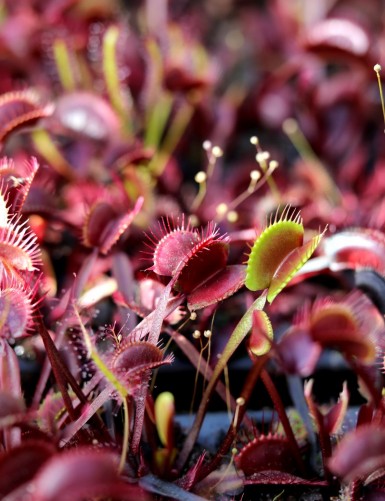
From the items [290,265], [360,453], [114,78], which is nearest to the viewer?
[360,453]

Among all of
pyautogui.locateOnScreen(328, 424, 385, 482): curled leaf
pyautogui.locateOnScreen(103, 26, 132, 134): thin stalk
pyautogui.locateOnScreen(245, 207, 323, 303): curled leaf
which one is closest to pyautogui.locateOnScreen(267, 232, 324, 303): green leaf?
pyautogui.locateOnScreen(245, 207, 323, 303): curled leaf

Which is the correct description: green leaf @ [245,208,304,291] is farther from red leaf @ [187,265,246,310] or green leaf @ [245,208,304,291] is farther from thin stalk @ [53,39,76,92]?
thin stalk @ [53,39,76,92]

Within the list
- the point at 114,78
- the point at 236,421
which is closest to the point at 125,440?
the point at 236,421

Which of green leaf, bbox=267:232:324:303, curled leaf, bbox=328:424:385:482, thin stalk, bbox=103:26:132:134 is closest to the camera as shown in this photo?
curled leaf, bbox=328:424:385:482

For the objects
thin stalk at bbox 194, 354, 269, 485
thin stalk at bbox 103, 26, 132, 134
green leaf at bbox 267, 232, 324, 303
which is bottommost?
thin stalk at bbox 194, 354, 269, 485

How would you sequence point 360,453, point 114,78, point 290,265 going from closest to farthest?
point 360,453 < point 290,265 < point 114,78

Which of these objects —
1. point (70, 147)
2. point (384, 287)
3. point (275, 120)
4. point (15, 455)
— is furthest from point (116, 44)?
point (15, 455)

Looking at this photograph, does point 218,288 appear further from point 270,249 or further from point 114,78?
point 114,78

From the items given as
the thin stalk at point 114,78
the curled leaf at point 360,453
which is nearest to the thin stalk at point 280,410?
the curled leaf at point 360,453

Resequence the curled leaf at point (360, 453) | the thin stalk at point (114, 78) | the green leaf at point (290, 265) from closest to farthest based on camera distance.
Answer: the curled leaf at point (360, 453) → the green leaf at point (290, 265) → the thin stalk at point (114, 78)

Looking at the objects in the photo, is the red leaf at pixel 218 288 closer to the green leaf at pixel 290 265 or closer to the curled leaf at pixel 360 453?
the green leaf at pixel 290 265
